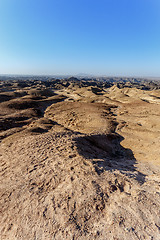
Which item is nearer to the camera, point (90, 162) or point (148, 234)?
point (148, 234)

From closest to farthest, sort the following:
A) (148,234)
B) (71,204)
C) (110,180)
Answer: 1. (148,234)
2. (71,204)
3. (110,180)

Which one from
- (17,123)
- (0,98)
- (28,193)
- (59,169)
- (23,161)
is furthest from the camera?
(0,98)

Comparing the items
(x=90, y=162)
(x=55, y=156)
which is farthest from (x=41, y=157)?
(x=90, y=162)

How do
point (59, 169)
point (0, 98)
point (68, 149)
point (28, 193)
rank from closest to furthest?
1. point (28, 193)
2. point (59, 169)
3. point (68, 149)
4. point (0, 98)

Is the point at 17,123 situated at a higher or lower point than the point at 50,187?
lower

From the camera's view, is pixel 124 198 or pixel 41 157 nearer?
pixel 124 198

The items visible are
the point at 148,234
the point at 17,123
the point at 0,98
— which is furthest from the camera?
the point at 0,98

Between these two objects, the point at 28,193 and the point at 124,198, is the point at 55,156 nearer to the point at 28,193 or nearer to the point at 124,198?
the point at 28,193

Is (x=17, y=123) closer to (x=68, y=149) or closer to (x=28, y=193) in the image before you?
(x=68, y=149)

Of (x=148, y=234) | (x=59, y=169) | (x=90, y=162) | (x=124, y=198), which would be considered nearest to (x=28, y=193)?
(x=59, y=169)
